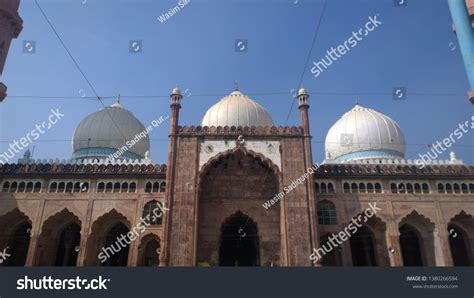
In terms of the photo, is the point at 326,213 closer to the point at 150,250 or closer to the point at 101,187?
the point at 150,250

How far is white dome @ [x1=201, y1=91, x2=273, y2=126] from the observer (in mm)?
26688

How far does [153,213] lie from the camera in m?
22.2

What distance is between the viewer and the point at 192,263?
61.7ft

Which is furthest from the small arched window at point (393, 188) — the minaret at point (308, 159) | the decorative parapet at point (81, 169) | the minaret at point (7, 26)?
the minaret at point (7, 26)

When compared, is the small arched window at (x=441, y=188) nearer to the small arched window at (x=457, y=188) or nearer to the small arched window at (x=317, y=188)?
the small arched window at (x=457, y=188)

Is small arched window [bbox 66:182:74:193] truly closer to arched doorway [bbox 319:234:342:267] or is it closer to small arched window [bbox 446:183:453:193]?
arched doorway [bbox 319:234:342:267]

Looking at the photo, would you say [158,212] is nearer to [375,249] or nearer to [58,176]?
[58,176]

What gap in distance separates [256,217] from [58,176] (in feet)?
41.2

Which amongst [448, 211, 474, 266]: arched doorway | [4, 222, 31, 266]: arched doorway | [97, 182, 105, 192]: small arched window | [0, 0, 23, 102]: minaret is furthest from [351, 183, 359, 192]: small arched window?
[4, 222, 31, 266]: arched doorway

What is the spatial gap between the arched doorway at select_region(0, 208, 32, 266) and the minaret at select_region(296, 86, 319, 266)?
55.5ft

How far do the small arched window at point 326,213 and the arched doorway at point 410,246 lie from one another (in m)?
4.98

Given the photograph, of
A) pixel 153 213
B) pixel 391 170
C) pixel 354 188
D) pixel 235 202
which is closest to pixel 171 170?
pixel 153 213

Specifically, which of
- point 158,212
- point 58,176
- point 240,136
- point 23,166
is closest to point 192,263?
point 158,212

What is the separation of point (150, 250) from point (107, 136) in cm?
1033
